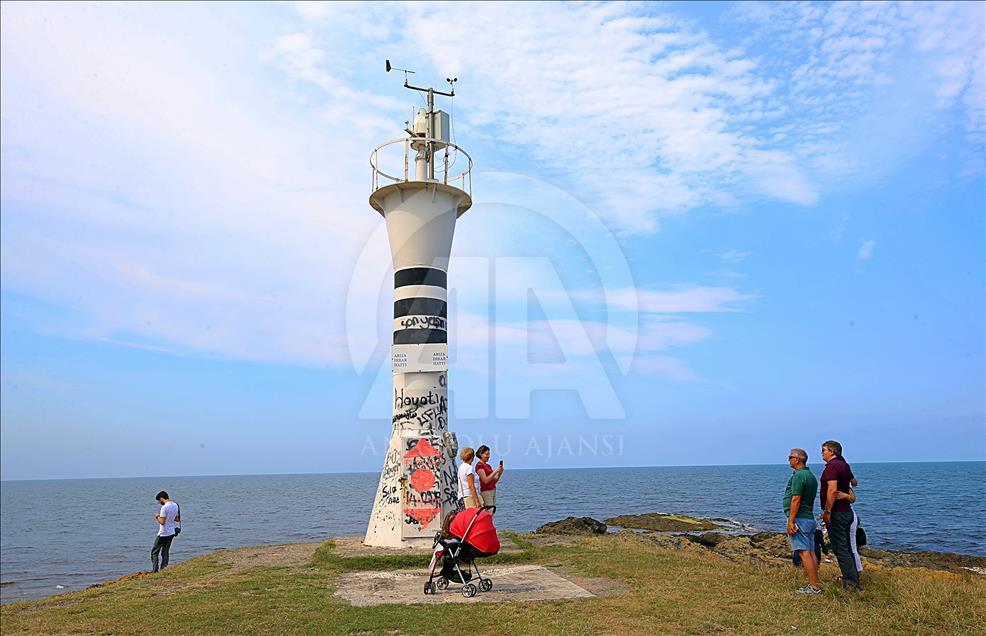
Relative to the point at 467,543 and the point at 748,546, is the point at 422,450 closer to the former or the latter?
the point at 467,543

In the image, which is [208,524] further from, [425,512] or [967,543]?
[967,543]

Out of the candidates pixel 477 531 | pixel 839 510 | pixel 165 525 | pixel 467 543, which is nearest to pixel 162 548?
pixel 165 525

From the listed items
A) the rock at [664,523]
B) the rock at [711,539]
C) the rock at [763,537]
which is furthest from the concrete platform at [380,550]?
the rock at [664,523]

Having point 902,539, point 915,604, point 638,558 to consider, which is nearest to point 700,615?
point 915,604

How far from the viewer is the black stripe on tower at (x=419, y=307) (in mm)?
14305

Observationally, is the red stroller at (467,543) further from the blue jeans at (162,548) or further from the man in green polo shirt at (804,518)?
the blue jeans at (162,548)

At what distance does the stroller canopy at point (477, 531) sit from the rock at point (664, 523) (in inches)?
923

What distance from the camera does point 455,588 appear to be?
31.8 feet

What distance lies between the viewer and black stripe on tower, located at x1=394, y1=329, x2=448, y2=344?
46.7 feet

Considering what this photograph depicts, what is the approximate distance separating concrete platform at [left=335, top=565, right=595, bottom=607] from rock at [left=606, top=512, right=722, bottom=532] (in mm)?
21146

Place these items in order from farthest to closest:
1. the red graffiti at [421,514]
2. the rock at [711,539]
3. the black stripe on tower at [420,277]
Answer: the rock at [711,539] → the black stripe on tower at [420,277] → the red graffiti at [421,514]

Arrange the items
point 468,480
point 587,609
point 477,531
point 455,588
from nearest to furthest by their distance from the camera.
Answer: point 587,609, point 477,531, point 455,588, point 468,480

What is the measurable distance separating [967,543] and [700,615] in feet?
85.3

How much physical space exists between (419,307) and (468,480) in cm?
502
